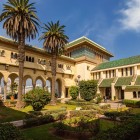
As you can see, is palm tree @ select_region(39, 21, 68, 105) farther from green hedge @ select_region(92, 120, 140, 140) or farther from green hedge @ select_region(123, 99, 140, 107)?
green hedge @ select_region(92, 120, 140, 140)

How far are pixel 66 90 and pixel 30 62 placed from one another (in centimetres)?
1618

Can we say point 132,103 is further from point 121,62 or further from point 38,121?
point 38,121

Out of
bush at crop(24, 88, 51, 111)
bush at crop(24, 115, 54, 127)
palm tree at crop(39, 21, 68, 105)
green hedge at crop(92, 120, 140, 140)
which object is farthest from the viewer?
palm tree at crop(39, 21, 68, 105)

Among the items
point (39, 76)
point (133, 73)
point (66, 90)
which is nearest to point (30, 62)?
point (39, 76)

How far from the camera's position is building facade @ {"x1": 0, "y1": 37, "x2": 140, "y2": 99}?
3891 cm

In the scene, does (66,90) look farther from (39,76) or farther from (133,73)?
(133,73)

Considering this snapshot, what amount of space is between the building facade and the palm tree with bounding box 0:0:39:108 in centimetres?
541

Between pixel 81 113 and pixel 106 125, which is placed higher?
pixel 81 113

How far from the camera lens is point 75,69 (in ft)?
183

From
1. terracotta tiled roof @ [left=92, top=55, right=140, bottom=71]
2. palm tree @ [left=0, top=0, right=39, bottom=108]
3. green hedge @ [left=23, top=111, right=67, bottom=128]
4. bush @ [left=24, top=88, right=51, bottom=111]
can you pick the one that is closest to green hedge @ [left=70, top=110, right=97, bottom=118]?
green hedge @ [left=23, top=111, right=67, bottom=128]

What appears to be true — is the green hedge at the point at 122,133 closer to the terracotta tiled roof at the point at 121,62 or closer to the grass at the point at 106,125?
the grass at the point at 106,125

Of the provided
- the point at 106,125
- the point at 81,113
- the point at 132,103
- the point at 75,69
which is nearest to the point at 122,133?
the point at 106,125

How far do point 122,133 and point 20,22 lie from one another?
2680 cm

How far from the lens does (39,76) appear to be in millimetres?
45469
